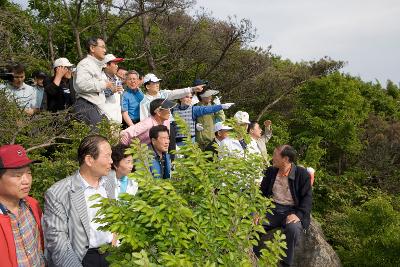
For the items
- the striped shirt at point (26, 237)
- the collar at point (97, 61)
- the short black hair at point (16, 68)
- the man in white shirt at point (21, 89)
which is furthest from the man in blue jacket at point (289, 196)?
the striped shirt at point (26, 237)

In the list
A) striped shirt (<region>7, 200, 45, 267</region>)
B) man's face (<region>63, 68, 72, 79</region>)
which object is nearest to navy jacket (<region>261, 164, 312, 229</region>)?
man's face (<region>63, 68, 72, 79</region>)

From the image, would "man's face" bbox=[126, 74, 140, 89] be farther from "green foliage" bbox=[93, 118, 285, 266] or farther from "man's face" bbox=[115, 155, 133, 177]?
"green foliage" bbox=[93, 118, 285, 266]

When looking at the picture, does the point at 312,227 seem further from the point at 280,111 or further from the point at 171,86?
the point at 280,111

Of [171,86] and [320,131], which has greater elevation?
[171,86]

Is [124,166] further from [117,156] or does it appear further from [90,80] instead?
[90,80]

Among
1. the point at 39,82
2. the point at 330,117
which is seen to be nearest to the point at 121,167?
the point at 39,82

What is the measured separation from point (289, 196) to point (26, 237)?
4476 mm

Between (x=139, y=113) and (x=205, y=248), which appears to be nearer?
(x=205, y=248)

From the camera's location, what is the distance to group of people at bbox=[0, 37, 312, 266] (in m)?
3.90

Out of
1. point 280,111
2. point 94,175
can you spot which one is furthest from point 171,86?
point 94,175

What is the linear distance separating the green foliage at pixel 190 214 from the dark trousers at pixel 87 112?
403 centimetres

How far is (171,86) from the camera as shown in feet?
67.6

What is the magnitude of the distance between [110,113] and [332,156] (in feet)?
52.9

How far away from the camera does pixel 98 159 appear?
14.2 ft
